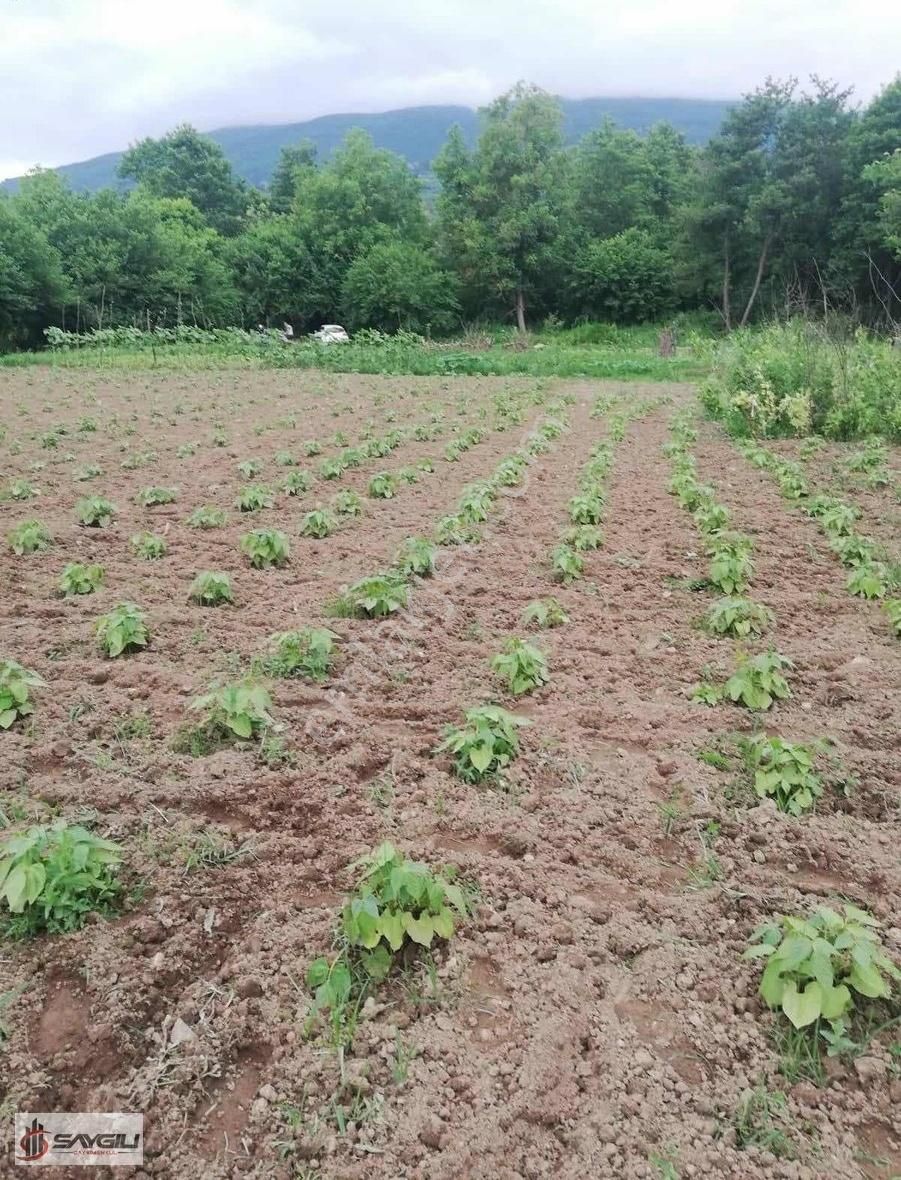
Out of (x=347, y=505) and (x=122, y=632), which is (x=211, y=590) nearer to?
(x=122, y=632)

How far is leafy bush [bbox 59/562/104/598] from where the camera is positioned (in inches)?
231

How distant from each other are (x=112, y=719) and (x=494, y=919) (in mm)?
2421

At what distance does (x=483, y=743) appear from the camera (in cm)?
375

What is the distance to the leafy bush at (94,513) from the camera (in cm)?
770

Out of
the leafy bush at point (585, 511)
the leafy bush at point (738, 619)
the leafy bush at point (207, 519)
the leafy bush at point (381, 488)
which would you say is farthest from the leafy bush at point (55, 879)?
the leafy bush at point (381, 488)

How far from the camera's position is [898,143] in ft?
114

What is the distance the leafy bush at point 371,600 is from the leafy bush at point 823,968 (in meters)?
3.41

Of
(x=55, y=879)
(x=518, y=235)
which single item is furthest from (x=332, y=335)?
(x=55, y=879)

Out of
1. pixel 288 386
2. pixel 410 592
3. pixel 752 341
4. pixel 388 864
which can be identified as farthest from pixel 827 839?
pixel 288 386

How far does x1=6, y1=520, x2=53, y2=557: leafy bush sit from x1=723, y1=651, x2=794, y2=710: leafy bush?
19.6 ft

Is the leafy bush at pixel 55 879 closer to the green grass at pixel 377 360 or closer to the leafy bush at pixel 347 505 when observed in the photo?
→ the leafy bush at pixel 347 505

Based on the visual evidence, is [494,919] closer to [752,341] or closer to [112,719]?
[112,719]

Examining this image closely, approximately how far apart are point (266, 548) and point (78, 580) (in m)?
1.50
